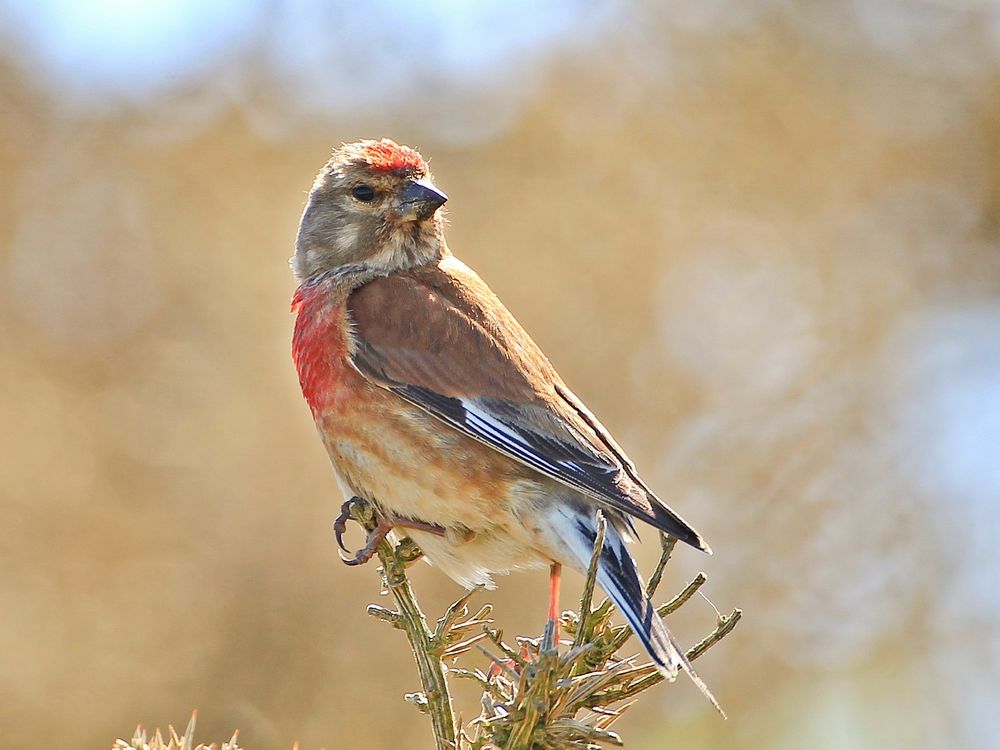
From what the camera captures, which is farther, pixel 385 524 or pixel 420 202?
pixel 420 202

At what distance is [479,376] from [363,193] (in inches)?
35.7

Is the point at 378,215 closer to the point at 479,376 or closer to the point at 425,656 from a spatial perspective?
the point at 479,376

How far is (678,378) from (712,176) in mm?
1254

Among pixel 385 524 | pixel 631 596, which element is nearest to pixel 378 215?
pixel 385 524

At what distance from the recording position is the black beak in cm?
401

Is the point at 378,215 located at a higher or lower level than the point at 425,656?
higher

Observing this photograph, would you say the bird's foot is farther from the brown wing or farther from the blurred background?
the blurred background

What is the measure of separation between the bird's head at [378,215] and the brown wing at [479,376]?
0.60ft

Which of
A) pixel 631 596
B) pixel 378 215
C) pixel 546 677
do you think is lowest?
pixel 546 677

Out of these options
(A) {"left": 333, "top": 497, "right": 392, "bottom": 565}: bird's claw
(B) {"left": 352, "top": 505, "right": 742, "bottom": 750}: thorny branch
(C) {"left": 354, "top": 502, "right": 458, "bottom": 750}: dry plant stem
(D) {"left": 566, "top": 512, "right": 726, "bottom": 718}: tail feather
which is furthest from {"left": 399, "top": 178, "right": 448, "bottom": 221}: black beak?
(B) {"left": 352, "top": 505, "right": 742, "bottom": 750}: thorny branch

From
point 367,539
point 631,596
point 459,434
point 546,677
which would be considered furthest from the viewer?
point 459,434

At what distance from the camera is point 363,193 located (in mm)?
4117

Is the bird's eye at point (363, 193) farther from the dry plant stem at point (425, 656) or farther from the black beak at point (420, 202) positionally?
the dry plant stem at point (425, 656)

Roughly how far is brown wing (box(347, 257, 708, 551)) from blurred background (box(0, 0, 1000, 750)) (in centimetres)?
213
